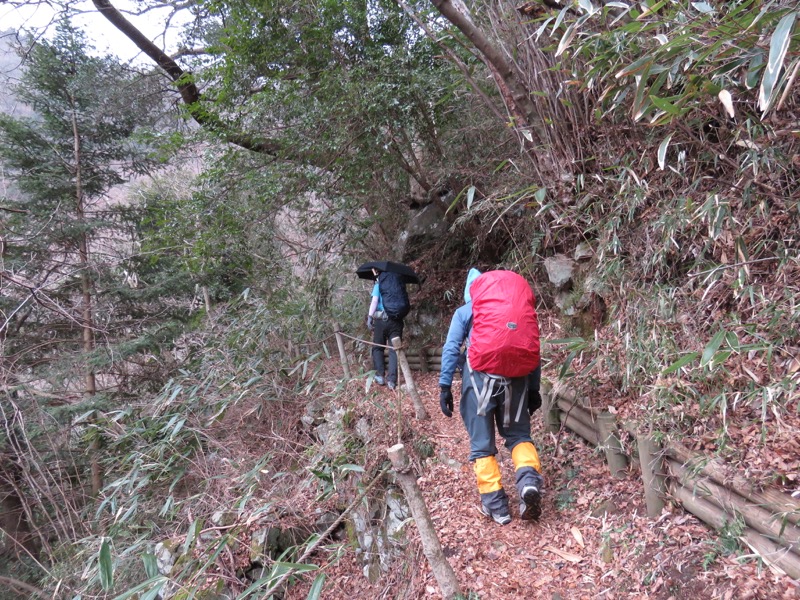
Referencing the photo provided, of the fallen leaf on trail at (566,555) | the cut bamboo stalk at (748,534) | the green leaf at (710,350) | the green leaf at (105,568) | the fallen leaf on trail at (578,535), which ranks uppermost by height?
the green leaf at (710,350)

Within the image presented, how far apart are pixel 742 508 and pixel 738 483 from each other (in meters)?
0.12

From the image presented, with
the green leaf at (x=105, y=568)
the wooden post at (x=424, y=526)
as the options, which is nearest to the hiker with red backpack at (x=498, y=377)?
the wooden post at (x=424, y=526)

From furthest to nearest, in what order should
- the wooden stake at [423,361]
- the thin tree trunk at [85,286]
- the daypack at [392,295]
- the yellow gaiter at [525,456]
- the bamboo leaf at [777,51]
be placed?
the thin tree trunk at [85,286], the wooden stake at [423,361], the daypack at [392,295], the yellow gaiter at [525,456], the bamboo leaf at [777,51]

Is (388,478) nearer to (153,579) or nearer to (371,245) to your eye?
(153,579)

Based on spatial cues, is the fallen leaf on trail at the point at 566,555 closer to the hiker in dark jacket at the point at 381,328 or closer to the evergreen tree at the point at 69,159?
the hiker in dark jacket at the point at 381,328

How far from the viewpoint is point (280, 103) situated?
6418mm

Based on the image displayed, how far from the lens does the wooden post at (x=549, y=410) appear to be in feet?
12.8

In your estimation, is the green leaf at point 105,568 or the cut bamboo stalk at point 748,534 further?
the green leaf at point 105,568

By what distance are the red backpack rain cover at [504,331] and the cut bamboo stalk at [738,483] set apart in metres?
1.01

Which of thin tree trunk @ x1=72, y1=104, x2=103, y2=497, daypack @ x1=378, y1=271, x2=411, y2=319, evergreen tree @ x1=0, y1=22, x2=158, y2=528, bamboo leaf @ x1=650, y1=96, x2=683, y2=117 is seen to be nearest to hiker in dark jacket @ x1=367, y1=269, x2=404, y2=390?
daypack @ x1=378, y1=271, x2=411, y2=319

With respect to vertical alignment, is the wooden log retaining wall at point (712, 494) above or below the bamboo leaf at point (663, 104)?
below

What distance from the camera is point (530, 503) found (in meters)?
2.99

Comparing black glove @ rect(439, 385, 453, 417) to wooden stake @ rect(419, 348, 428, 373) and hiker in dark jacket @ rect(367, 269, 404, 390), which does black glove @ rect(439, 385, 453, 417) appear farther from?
wooden stake @ rect(419, 348, 428, 373)

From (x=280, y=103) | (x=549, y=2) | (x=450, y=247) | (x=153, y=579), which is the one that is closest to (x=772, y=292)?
(x=549, y=2)
